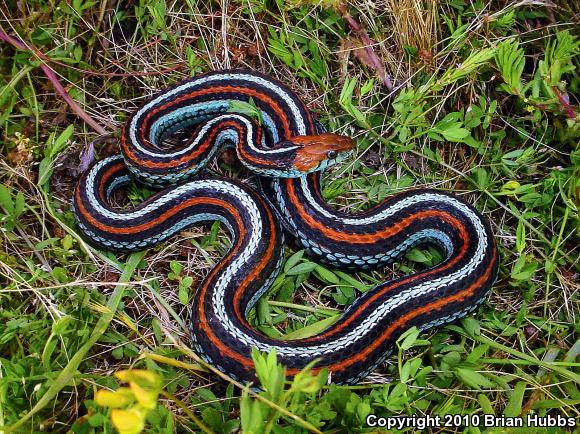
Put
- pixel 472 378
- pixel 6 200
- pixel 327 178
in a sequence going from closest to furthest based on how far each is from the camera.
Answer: pixel 472 378 < pixel 6 200 < pixel 327 178

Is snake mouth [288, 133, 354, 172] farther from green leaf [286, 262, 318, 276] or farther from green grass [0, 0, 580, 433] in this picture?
green leaf [286, 262, 318, 276]

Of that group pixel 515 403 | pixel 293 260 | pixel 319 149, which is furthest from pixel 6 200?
pixel 515 403

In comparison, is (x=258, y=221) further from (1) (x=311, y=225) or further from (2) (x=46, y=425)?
(2) (x=46, y=425)

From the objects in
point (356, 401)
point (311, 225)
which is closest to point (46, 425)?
point (356, 401)

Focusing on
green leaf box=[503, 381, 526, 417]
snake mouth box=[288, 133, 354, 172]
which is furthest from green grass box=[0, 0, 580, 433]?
snake mouth box=[288, 133, 354, 172]

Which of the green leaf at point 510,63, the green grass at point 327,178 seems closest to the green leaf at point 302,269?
the green grass at point 327,178

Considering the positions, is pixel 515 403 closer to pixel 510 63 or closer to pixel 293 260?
pixel 293 260
